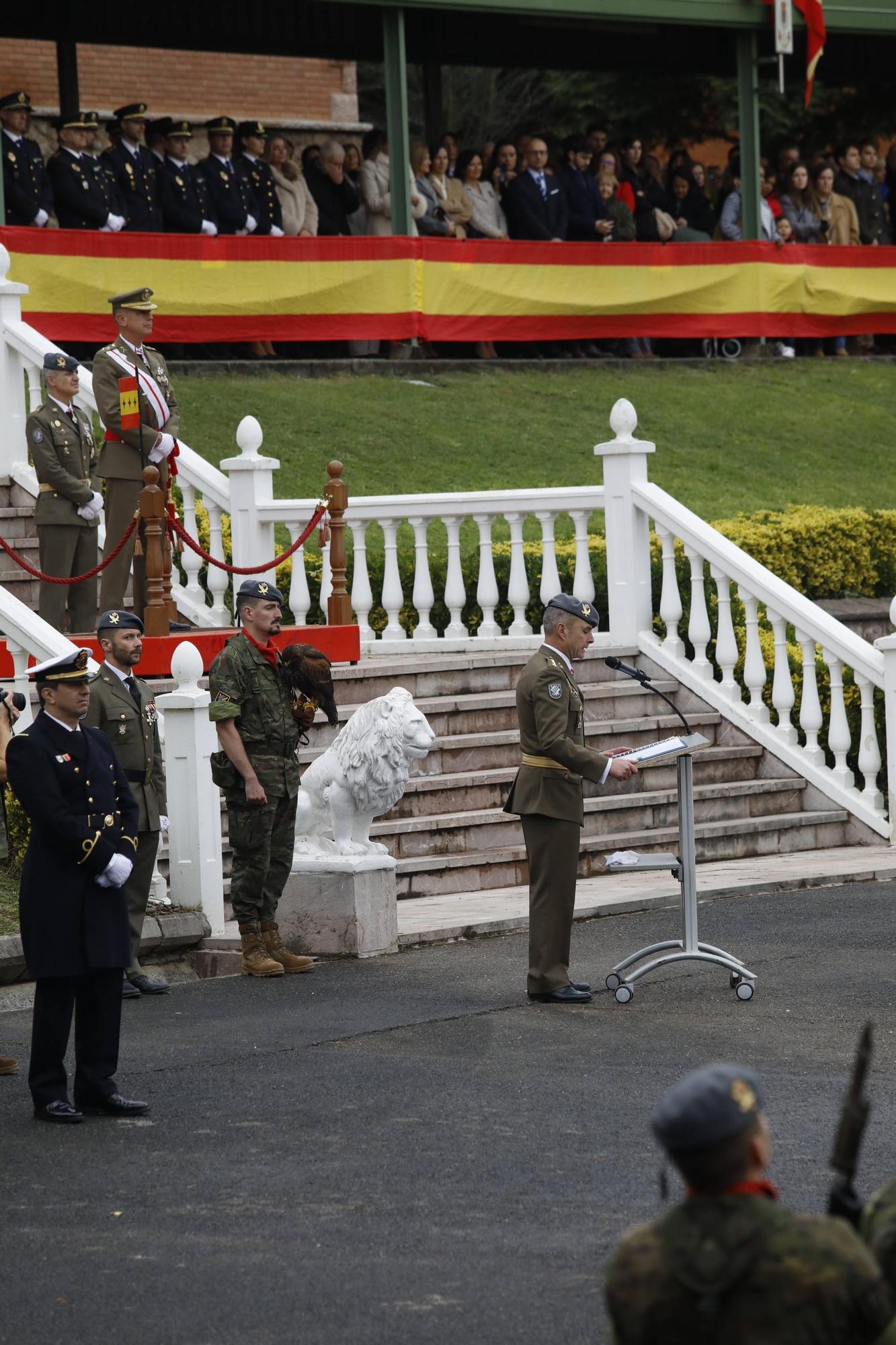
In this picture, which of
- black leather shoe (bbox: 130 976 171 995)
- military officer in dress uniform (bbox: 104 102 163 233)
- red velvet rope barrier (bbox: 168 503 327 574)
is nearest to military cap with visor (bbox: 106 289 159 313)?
red velvet rope barrier (bbox: 168 503 327 574)

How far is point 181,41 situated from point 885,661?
48.8 feet

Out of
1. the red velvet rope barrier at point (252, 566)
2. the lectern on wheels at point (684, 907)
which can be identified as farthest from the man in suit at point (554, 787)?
the red velvet rope barrier at point (252, 566)

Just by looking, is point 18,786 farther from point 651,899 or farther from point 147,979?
point 651,899

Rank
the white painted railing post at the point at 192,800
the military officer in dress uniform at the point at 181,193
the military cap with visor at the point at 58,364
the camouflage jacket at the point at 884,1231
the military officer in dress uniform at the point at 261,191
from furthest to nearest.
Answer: the military officer in dress uniform at the point at 261,191, the military officer in dress uniform at the point at 181,193, the military cap with visor at the point at 58,364, the white painted railing post at the point at 192,800, the camouflage jacket at the point at 884,1231

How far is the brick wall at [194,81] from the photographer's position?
95.6 feet

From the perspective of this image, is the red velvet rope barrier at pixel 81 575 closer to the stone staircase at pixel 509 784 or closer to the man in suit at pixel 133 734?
the stone staircase at pixel 509 784

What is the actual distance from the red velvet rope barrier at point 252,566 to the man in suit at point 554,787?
4051 millimetres

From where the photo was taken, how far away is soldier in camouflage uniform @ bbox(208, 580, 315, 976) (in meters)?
10.3

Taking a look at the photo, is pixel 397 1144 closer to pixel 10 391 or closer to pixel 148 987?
pixel 148 987

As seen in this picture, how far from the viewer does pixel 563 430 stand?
813 inches

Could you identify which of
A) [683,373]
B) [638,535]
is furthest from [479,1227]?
[683,373]

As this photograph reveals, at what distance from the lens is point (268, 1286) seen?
19.2 ft

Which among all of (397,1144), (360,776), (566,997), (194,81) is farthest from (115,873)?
(194,81)

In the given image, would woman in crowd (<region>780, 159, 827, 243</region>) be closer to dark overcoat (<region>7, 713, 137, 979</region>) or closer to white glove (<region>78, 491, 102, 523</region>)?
white glove (<region>78, 491, 102, 523</region>)
